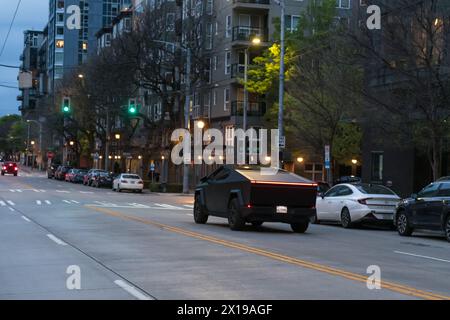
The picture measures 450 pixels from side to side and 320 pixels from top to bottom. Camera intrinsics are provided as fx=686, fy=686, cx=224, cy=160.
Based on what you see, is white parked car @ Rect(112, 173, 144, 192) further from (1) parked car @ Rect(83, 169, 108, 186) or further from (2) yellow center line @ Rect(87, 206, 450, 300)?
(2) yellow center line @ Rect(87, 206, 450, 300)

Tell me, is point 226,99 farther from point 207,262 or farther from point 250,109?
point 207,262

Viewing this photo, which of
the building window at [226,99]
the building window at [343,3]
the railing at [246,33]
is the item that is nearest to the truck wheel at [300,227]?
the railing at [246,33]

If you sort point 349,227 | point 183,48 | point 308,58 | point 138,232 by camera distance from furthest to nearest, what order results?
1. point 183,48
2. point 308,58
3. point 349,227
4. point 138,232

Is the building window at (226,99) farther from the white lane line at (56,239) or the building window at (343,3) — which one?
the white lane line at (56,239)

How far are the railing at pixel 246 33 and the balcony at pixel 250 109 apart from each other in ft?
16.4

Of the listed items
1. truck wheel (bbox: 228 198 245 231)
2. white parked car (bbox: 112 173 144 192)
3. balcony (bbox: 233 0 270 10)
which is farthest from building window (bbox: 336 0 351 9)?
truck wheel (bbox: 228 198 245 231)

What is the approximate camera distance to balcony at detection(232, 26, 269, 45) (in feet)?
175

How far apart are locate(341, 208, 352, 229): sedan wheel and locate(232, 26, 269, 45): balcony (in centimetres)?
3215

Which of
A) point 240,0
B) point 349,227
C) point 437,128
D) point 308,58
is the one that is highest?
point 240,0

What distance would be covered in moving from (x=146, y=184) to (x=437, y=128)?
3696 centimetres
